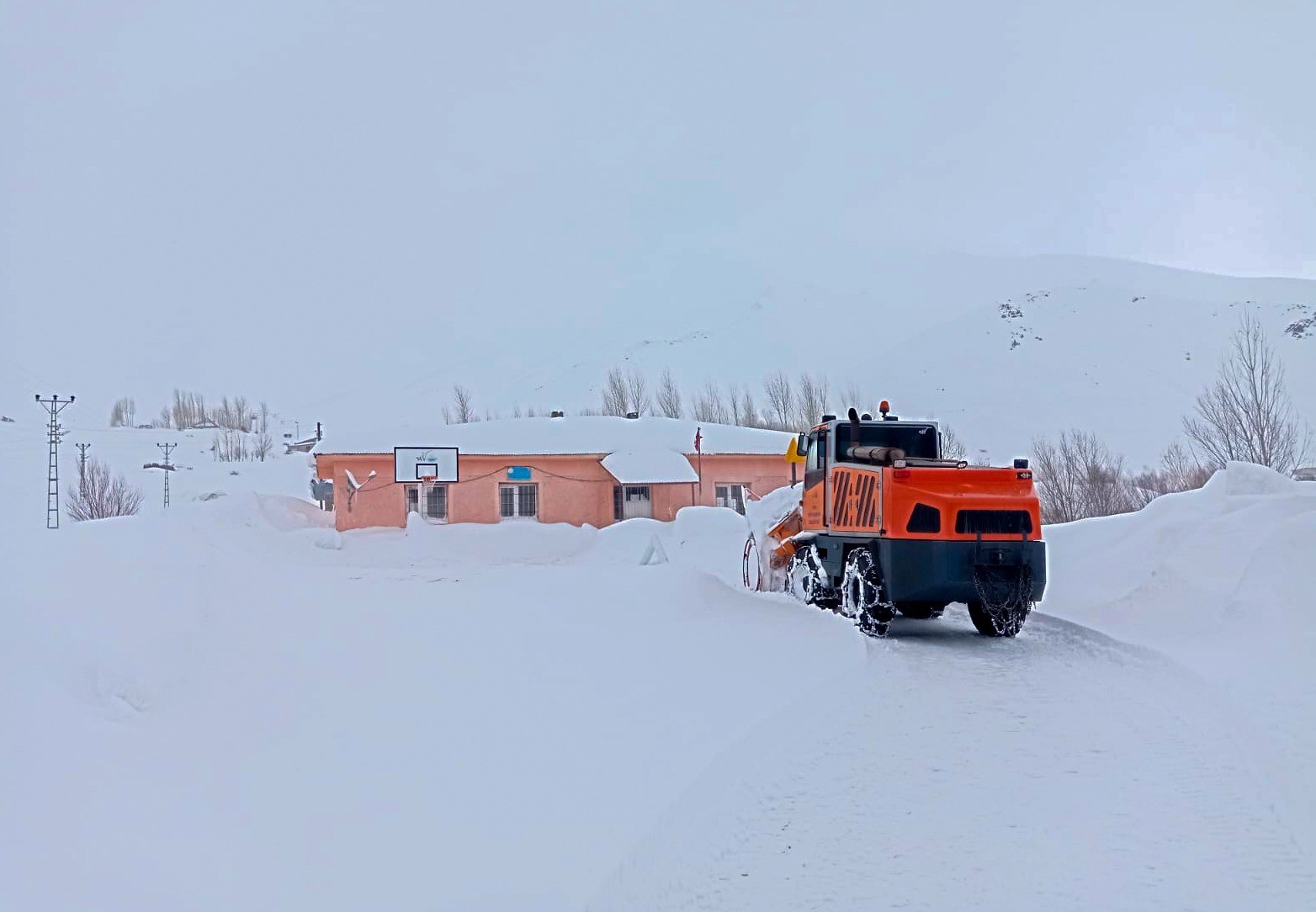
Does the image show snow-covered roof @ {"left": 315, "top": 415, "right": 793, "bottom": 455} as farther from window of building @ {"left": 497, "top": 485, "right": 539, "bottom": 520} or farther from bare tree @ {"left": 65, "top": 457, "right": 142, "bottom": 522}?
bare tree @ {"left": 65, "top": 457, "right": 142, "bottom": 522}

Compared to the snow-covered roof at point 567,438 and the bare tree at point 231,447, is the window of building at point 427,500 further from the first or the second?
the bare tree at point 231,447

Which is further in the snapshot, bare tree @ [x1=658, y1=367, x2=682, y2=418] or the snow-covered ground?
bare tree @ [x1=658, y1=367, x2=682, y2=418]

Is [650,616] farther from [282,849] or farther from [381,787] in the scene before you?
[282,849]

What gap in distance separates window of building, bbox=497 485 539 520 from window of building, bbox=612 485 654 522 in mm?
2829

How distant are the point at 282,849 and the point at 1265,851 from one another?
5.31 metres

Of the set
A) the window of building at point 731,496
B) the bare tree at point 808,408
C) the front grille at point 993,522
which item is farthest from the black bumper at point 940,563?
the bare tree at point 808,408

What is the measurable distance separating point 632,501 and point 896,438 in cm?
2365

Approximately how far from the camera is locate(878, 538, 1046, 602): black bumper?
13.7 meters

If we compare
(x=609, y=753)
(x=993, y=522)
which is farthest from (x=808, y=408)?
(x=609, y=753)

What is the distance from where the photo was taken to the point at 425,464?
38000mm

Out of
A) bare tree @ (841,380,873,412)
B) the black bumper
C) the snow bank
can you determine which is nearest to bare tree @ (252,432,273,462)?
bare tree @ (841,380,873,412)

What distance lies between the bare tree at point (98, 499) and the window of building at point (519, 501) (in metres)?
14.0

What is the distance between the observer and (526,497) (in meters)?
39.2

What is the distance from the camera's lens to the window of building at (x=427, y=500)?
126 ft
